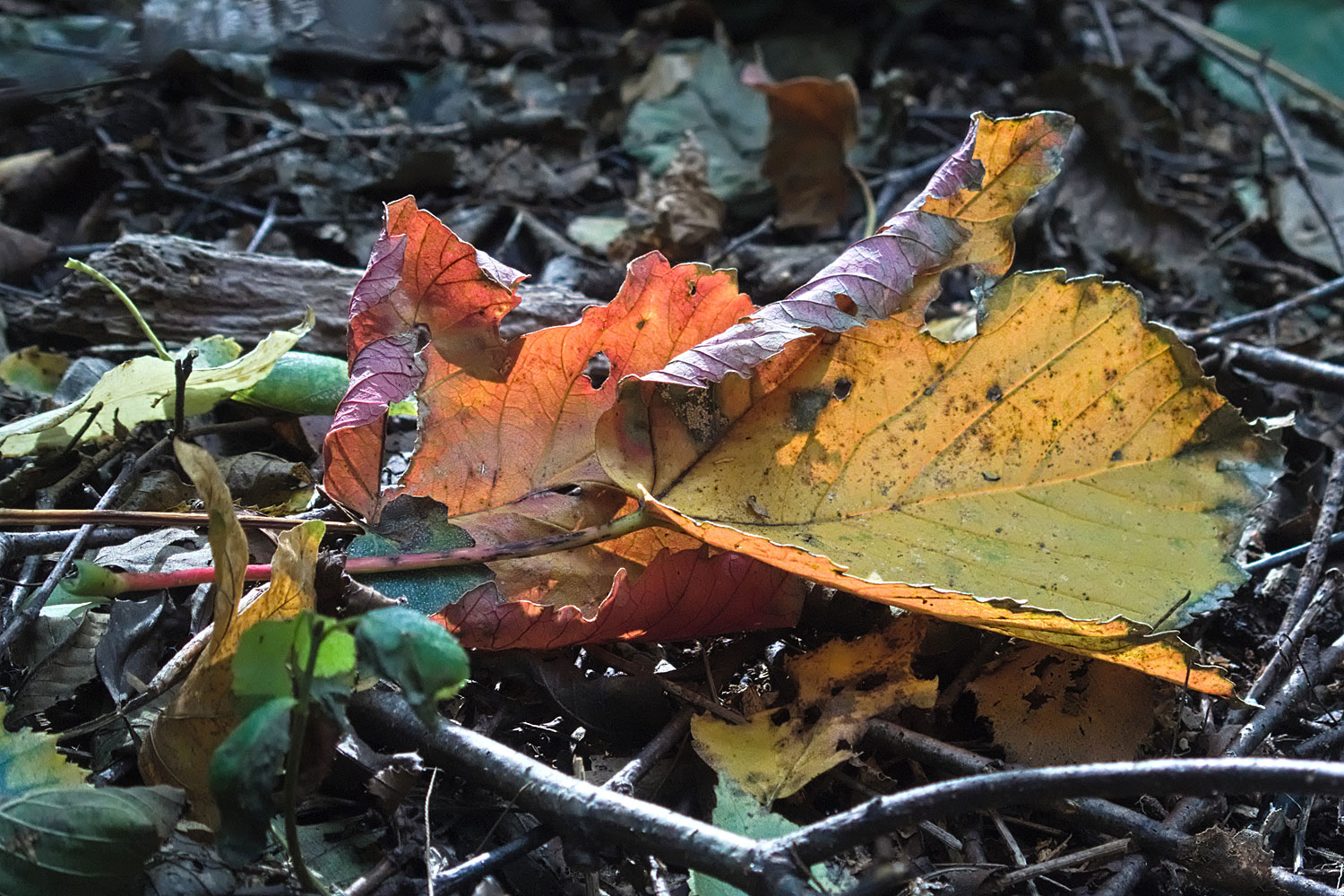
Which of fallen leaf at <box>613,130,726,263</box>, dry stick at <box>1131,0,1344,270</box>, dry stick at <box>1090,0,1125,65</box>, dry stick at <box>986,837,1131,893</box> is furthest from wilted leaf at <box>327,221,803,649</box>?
dry stick at <box>1090,0,1125,65</box>

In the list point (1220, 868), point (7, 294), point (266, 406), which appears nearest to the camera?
point (1220, 868)

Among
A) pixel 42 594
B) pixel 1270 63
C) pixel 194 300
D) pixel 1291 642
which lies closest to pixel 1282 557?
pixel 1291 642

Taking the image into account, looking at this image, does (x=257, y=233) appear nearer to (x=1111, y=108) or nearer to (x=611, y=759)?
(x=611, y=759)

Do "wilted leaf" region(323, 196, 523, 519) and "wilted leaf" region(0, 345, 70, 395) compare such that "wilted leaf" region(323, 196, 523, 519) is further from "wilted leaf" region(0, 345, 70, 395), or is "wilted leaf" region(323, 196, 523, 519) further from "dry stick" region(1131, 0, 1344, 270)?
"dry stick" region(1131, 0, 1344, 270)

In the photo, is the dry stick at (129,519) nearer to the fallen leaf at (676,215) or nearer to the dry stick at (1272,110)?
the fallen leaf at (676,215)

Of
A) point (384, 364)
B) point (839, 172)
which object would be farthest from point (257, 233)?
point (839, 172)
